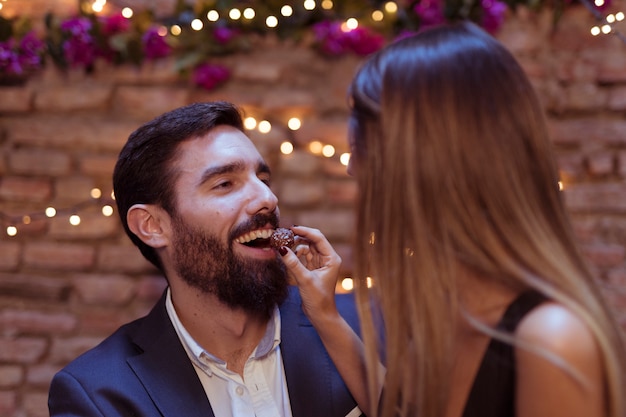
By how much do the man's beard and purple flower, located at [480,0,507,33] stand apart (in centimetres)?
84

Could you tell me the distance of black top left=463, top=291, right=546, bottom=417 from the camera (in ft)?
2.95

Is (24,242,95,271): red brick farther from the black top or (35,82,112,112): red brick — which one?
the black top

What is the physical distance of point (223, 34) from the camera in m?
1.84

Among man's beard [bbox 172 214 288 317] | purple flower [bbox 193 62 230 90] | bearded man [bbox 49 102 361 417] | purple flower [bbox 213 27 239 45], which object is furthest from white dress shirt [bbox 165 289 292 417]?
purple flower [bbox 213 27 239 45]

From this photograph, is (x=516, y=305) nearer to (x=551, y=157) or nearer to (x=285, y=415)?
(x=551, y=157)

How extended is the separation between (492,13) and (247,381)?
3.87 feet

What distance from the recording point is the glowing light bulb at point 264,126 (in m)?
1.90

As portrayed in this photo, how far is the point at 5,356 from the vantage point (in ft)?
6.21

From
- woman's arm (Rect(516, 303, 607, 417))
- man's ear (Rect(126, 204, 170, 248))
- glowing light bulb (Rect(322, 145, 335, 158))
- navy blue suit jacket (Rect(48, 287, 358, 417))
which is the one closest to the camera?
woman's arm (Rect(516, 303, 607, 417))

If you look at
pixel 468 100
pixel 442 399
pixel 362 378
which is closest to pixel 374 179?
A: pixel 468 100

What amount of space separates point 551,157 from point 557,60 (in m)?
1.05

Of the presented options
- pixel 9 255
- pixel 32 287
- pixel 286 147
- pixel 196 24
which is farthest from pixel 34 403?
pixel 196 24

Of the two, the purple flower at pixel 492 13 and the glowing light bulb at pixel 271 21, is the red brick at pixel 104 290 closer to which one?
the glowing light bulb at pixel 271 21

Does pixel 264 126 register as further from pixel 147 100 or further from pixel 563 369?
pixel 563 369
